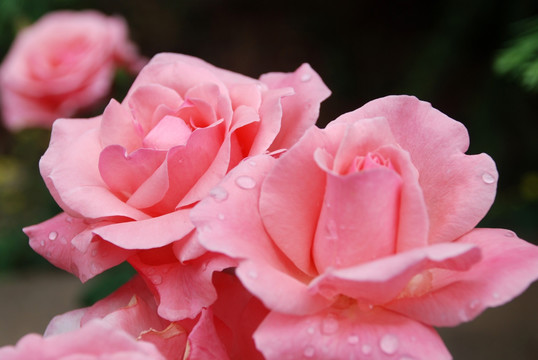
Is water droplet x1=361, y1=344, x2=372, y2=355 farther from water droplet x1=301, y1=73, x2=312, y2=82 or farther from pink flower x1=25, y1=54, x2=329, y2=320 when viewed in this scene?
water droplet x1=301, y1=73, x2=312, y2=82

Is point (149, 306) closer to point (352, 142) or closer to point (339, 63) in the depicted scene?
point (352, 142)

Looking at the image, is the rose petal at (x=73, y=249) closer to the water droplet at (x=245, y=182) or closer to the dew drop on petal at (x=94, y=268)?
the dew drop on petal at (x=94, y=268)

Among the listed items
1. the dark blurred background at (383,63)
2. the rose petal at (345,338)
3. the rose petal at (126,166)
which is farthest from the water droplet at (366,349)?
the dark blurred background at (383,63)

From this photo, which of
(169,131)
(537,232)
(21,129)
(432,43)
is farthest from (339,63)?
(169,131)

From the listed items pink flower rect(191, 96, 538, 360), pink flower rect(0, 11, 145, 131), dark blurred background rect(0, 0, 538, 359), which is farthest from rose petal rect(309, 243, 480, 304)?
pink flower rect(0, 11, 145, 131)

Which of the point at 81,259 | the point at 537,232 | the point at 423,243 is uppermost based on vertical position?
the point at 423,243

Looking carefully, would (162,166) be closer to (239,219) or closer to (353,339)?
(239,219)

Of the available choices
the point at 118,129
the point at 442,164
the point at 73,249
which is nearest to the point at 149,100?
the point at 118,129

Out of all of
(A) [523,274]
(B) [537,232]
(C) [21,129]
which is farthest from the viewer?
(B) [537,232]
